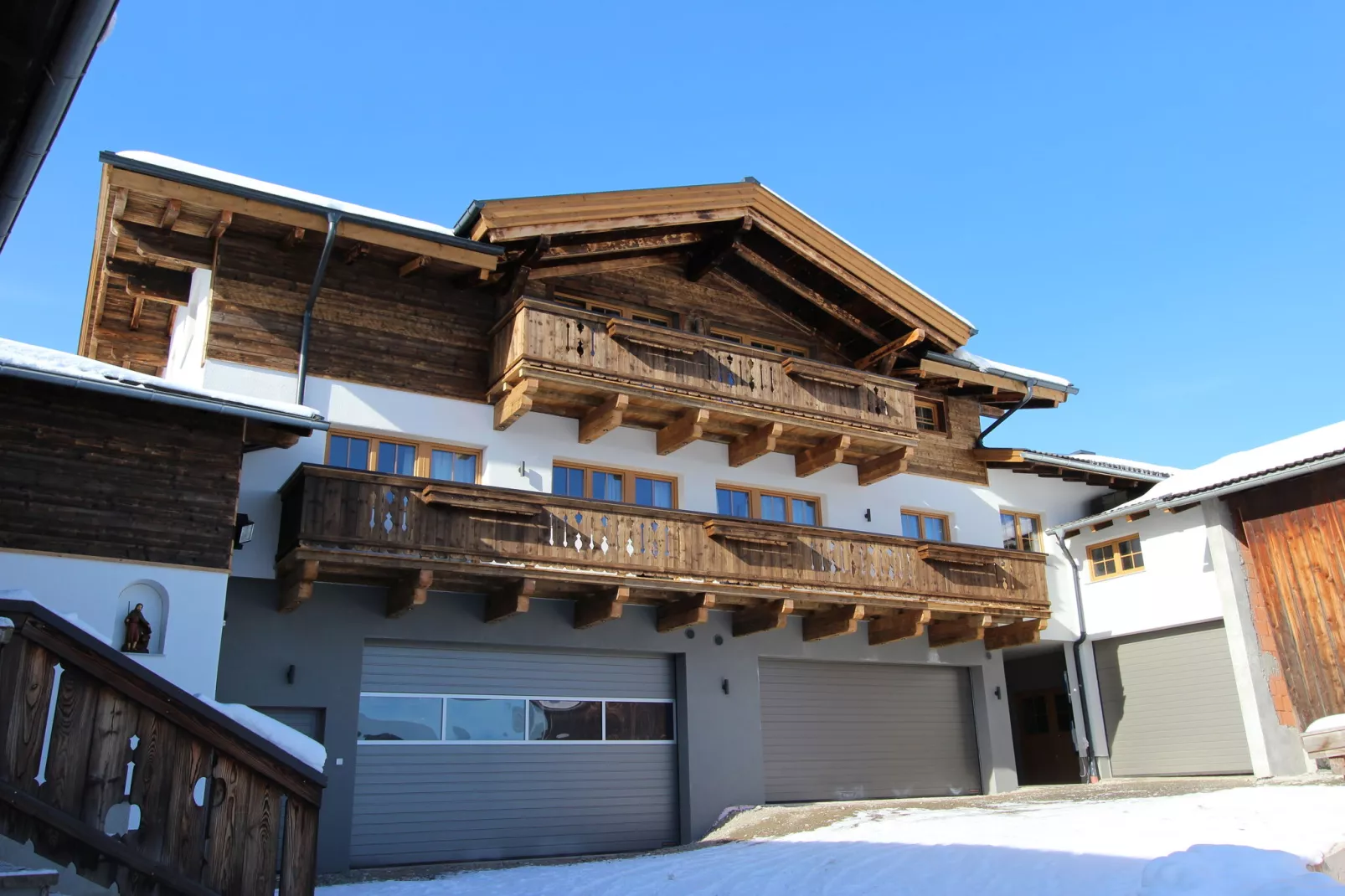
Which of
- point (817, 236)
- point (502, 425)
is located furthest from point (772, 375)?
point (502, 425)

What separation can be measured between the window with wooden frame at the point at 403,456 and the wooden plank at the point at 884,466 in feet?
25.7

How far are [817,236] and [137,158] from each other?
11.6m

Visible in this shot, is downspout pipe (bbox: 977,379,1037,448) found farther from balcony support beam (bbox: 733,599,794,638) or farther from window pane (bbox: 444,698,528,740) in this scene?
window pane (bbox: 444,698,528,740)

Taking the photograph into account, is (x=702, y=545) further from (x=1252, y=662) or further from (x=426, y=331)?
(x=1252, y=662)

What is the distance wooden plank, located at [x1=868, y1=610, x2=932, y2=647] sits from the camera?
19.8 meters

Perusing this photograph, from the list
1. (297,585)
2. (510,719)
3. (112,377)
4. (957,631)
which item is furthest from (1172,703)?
(112,377)

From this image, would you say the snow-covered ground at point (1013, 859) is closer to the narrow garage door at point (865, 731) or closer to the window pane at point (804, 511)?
the narrow garage door at point (865, 731)

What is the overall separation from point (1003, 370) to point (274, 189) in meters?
14.7

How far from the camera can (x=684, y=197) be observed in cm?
1917

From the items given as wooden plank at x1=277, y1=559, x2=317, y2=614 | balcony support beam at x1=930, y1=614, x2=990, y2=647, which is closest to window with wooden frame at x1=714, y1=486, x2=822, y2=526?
balcony support beam at x1=930, y1=614, x2=990, y2=647

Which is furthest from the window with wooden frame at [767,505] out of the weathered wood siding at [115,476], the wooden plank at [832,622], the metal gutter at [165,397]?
the weathered wood siding at [115,476]

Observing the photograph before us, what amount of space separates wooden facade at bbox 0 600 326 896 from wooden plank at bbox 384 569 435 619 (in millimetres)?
9882

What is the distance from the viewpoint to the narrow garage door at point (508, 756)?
1568 cm

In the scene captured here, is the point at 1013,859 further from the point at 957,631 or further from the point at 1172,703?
the point at 1172,703
